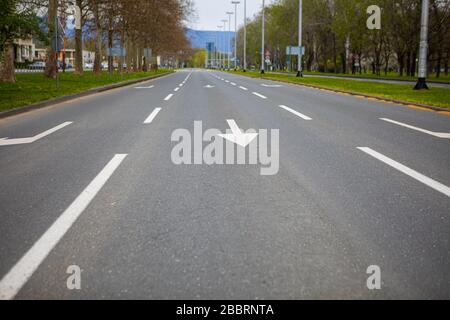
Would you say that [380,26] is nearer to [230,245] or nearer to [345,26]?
[345,26]

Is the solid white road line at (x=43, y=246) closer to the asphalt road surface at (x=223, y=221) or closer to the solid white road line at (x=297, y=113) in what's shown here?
the asphalt road surface at (x=223, y=221)

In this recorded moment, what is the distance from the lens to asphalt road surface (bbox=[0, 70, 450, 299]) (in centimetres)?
281

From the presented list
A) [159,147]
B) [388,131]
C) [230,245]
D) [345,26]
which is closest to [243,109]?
[388,131]

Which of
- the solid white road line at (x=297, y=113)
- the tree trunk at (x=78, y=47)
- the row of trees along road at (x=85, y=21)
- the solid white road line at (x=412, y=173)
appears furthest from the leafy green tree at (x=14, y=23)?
the tree trunk at (x=78, y=47)

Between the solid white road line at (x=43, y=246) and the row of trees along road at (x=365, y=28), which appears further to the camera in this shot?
the row of trees along road at (x=365, y=28)

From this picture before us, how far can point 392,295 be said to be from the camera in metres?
2.67

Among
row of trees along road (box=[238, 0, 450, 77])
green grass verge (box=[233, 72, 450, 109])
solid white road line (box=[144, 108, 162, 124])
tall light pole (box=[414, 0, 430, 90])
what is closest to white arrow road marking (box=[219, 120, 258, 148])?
solid white road line (box=[144, 108, 162, 124])

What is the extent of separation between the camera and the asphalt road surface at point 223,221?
281cm

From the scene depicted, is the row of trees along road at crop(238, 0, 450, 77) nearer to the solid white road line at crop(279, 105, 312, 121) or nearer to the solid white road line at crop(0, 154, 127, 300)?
the solid white road line at crop(279, 105, 312, 121)

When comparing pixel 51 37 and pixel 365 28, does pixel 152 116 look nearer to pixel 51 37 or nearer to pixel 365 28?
pixel 51 37

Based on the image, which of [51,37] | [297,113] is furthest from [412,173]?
[51,37]

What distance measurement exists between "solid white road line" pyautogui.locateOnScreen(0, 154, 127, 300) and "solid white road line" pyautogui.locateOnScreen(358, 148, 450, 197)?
137 inches

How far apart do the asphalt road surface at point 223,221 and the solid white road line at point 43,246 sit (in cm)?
1
